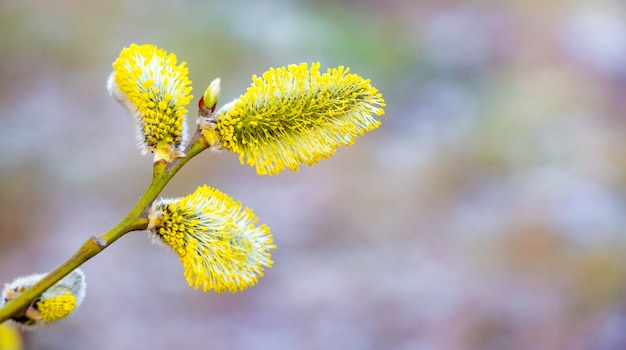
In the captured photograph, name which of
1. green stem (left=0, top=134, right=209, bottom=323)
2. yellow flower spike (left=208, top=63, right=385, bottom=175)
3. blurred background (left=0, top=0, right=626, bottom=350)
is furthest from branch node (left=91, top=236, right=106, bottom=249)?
blurred background (left=0, top=0, right=626, bottom=350)

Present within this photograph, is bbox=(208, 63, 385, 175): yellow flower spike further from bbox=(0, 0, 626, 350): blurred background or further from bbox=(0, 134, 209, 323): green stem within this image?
bbox=(0, 0, 626, 350): blurred background

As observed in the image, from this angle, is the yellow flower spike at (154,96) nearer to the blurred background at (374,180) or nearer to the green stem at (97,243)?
the green stem at (97,243)

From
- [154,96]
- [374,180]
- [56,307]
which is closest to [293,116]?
[154,96]

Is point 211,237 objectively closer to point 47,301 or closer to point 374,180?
point 47,301

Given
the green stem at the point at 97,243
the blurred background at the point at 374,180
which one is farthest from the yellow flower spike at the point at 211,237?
the blurred background at the point at 374,180

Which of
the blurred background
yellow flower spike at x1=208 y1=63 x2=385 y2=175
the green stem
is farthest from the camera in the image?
the blurred background
